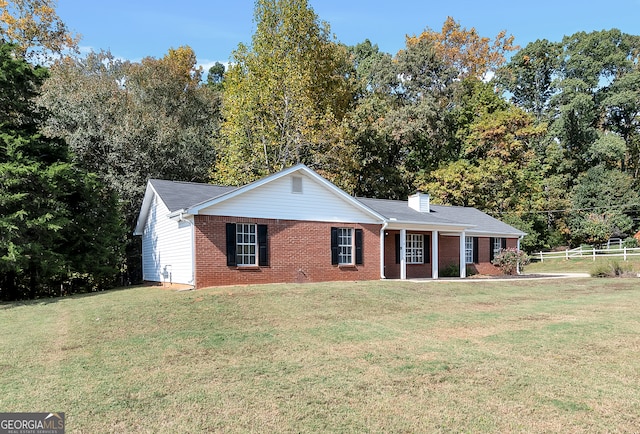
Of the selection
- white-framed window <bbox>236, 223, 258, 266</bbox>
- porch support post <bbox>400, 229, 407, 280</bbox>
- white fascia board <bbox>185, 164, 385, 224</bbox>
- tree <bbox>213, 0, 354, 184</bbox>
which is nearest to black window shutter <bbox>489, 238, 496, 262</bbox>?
porch support post <bbox>400, 229, 407, 280</bbox>

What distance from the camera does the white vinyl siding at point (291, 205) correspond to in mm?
15367

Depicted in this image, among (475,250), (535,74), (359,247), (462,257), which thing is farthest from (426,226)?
(535,74)

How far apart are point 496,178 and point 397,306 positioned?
25.5 meters

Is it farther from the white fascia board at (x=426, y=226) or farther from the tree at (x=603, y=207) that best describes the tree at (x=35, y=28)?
the tree at (x=603, y=207)

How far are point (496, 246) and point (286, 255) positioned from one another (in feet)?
46.4

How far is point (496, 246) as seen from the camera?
82.7 ft

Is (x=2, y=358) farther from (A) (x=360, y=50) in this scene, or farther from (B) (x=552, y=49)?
(B) (x=552, y=49)

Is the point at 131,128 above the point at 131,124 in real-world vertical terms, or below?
below

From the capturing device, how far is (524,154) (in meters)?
35.4

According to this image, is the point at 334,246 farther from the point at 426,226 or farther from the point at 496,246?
the point at 496,246

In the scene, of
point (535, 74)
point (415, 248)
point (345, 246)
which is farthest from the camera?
point (535, 74)

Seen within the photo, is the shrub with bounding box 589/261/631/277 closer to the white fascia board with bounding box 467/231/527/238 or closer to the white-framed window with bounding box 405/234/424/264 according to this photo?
the white fascia board with bounding box 467/231/527/238

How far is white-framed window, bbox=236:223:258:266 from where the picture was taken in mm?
15484

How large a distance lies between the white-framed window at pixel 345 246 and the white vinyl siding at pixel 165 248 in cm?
583
